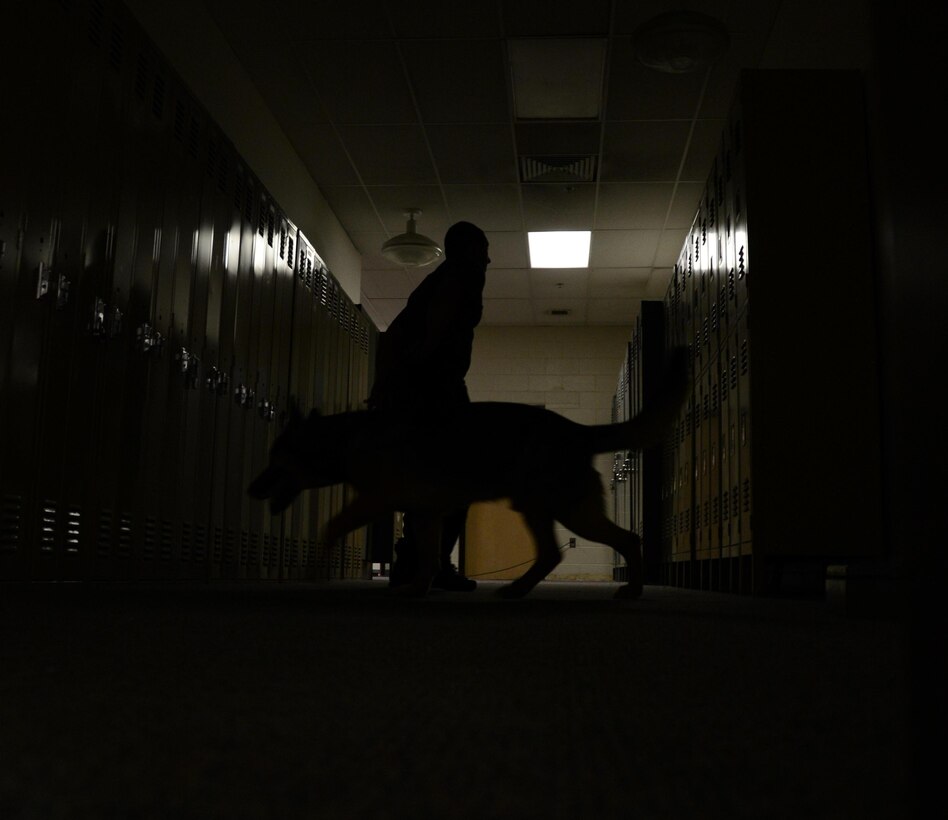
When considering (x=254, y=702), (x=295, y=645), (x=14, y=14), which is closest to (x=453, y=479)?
A: (x=295, y=645)

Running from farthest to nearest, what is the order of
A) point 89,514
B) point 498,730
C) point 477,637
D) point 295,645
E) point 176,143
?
1. point 176,143
2. point 89,514
3. point 477,637
4. point 295,645
5. point 498,730

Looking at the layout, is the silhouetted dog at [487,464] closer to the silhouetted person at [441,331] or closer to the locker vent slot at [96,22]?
the silhouetted person at [441,331]

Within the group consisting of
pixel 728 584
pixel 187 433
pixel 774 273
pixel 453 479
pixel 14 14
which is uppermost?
pixel 14 14

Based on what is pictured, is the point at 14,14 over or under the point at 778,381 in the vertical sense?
over

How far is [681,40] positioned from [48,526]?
4.01 metres

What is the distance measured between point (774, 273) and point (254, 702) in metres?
3.56

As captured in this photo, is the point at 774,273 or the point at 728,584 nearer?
the point at 774,273

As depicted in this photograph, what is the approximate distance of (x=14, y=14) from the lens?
9.87 feet

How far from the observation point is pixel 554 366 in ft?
42.1

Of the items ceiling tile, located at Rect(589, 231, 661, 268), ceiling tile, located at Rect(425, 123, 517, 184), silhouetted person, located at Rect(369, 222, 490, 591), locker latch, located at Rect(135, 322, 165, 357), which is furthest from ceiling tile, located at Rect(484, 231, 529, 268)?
silhouetted person, located at Rect(369, 222, 490, 591)

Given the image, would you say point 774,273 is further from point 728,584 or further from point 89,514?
point 89,514

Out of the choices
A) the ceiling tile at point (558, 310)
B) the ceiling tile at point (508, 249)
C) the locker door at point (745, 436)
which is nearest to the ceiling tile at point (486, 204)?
the ceiling tile at point (508, 249)

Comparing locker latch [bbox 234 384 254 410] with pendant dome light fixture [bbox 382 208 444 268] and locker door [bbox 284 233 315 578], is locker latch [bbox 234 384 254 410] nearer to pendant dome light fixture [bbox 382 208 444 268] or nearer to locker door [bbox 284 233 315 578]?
locker door [bbox 284 233 315 578]

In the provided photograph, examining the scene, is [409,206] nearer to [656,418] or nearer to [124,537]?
[124,537]
